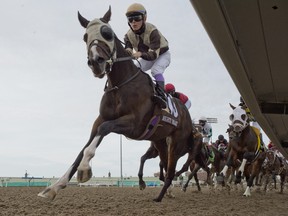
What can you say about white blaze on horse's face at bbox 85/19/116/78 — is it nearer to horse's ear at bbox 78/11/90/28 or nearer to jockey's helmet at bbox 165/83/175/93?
horse's ear at bbox 78/11/90/28

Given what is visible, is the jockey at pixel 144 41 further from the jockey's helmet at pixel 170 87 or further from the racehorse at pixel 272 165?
the racehorse at pixel 272 165

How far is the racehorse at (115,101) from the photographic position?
5082mm

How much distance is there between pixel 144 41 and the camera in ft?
23.7

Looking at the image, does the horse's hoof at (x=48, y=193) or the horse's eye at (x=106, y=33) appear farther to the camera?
the horse's eye at (x=106, y=33)

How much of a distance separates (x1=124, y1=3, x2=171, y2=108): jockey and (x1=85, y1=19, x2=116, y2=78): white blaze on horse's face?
0.91 metres

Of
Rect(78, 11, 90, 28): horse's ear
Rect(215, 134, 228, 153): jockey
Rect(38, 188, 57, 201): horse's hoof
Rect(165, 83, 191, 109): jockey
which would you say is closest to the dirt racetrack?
Rect(38, 188, 57, 201): horse's hoof

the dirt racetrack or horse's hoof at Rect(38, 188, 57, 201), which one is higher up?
horse's hoof at Rect(38, 188, 57, 201)

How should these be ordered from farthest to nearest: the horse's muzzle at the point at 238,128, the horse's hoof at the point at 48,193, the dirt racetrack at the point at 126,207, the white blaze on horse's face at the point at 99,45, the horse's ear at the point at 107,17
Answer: the horse's muzzle at the point at 238,128
the horse's ear at the point at 107,17
the dirt racetrack at the point at 126,207
the white blaze on horse's face at the point at 99,45
the horse's hoof at the point at 48,193

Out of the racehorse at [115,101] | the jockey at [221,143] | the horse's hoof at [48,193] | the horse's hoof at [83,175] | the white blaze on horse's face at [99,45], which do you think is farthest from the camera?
the jockey at [221,143]

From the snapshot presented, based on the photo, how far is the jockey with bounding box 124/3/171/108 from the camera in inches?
269

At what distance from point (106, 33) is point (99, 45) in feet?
0.97

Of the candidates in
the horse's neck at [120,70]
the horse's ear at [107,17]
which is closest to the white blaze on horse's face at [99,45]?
the horse's ear at [107,17]

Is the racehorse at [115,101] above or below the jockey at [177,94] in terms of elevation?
below

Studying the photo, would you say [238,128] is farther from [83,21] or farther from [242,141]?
[83,21]
